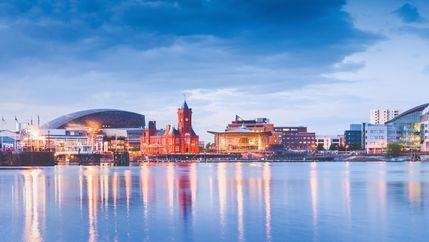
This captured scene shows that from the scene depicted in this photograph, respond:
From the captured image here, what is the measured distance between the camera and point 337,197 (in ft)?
150

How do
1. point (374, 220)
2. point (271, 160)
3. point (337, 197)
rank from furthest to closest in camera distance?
point (271, 160) < point (337, 197) < point (374, 220)

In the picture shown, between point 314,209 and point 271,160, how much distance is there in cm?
16134

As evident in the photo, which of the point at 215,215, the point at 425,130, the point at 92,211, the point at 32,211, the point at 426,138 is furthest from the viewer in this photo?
the point at 425,130

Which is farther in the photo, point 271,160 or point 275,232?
point 271,160

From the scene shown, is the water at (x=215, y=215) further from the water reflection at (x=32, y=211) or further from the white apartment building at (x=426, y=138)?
the white apartment building at (x=426, y=138)

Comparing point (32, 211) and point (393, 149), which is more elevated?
point (393, 149)

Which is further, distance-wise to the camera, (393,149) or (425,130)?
(425,130)

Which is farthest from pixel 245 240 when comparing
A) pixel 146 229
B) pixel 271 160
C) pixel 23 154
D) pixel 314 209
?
pixel 271 160

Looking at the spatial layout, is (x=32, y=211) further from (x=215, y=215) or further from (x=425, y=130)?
(x=425, y=130)

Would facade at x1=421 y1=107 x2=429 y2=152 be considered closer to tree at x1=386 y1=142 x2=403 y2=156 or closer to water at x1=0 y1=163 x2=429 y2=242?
tree at x1=386 y1=142 x2=403 y2=156

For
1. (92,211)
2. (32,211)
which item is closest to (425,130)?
(92,211)

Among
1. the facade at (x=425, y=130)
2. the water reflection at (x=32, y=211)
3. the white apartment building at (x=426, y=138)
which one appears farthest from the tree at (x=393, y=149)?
the water reflection at (x=32, y=211)

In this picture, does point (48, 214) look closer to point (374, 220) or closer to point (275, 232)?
point (275, 232)

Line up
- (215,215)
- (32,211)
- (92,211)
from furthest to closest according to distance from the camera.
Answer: (32,211) < (92,211) < (215,215)
